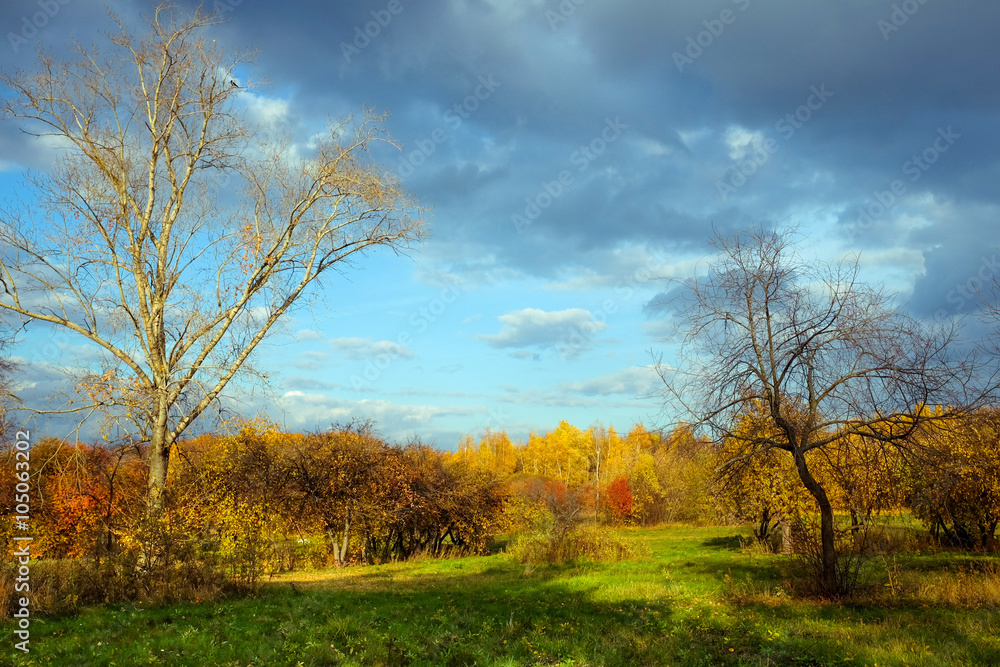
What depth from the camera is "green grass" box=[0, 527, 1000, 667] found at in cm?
746

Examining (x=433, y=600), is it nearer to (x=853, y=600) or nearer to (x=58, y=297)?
(x=853, y=600)

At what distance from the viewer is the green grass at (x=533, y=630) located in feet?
24.5

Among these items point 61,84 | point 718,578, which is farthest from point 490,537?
point 61,84

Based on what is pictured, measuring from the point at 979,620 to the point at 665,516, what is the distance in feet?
148

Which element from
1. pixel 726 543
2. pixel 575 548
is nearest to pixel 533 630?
pixel 575 548

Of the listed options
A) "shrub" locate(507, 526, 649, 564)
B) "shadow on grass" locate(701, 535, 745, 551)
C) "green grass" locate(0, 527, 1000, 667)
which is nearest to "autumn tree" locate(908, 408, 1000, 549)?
"green grass" locate(0, 527, 1000, 667)

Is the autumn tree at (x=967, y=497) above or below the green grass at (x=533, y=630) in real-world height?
above

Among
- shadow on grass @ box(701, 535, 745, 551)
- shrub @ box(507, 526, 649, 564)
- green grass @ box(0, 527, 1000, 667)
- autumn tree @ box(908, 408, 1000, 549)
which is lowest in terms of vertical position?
shadow on grass @ box(701, 535, 745, 551)

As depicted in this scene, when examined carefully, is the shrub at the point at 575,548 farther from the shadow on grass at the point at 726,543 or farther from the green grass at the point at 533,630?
the shadow on grass at the point at 726,543

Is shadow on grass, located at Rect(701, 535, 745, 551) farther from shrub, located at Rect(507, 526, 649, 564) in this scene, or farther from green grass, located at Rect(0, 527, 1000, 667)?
green grass, located at Rect(0, 527, 1000, 667)

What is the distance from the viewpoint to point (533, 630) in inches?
365

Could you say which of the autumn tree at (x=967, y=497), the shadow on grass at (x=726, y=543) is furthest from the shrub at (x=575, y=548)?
the autumn tree at (x=967, y=497)

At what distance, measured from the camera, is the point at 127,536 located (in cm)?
1200

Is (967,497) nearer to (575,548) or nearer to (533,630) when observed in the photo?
(575,548)
